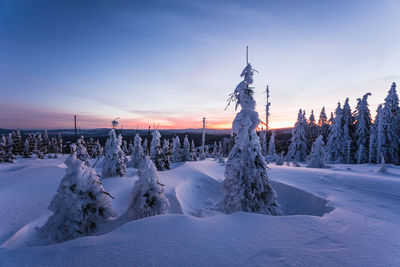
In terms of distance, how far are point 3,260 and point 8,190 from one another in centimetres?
1070

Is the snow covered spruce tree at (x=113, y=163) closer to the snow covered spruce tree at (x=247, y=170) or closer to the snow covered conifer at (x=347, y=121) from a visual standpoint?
the snow covered spruce tree at (x=247, y=170)

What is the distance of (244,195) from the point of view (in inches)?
270

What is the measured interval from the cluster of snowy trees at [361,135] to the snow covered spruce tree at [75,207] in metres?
25.3

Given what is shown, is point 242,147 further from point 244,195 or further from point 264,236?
point 264,236

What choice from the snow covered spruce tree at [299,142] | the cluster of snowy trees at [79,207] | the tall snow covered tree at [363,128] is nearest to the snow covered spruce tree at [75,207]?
the cluster of snowy trees at [79,207]

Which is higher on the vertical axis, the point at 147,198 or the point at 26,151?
the point at 147,198

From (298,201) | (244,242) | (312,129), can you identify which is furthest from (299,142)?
(244,242)

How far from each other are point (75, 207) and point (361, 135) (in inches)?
1663

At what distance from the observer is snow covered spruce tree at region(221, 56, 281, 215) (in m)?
6.83

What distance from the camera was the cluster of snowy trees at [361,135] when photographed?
88.1 feet

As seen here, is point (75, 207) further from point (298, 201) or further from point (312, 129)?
point (312, 129)

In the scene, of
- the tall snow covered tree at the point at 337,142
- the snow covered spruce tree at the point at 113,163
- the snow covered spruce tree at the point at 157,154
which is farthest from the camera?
the tall snow covered tree at the point at 337,142

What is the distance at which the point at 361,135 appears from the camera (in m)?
30.9

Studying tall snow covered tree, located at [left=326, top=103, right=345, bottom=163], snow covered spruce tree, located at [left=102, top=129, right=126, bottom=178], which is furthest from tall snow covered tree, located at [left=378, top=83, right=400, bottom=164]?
snow covered spruce tree, located at [left=102, top=129, right=126, bottom=178]
